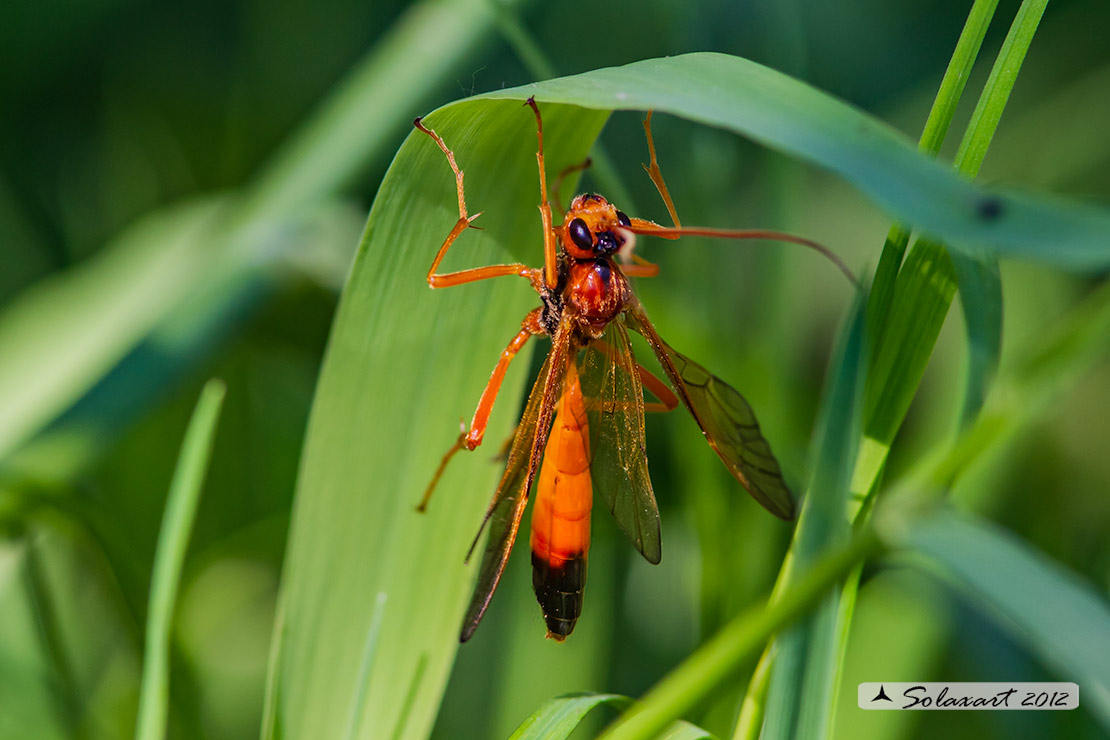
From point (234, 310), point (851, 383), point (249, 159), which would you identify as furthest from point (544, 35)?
point (851, 383)

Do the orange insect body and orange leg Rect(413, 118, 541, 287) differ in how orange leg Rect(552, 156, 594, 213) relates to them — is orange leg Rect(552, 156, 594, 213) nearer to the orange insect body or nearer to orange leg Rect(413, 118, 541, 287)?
the orange insect body

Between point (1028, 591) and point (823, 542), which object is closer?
point (1028, 591)

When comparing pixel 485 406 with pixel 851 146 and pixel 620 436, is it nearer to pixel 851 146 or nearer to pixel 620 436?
pixel 620 436

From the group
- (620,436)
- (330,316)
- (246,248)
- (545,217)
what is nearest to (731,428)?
(620,436)

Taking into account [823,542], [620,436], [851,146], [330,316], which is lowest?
[823,542]

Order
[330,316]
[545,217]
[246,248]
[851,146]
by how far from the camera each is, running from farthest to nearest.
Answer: [330,316], [246,248], [545,217], [851,146]
